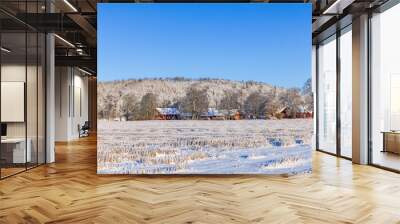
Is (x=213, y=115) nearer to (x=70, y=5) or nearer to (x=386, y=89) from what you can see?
(x=70, y=5)

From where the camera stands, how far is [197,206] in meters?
4.46

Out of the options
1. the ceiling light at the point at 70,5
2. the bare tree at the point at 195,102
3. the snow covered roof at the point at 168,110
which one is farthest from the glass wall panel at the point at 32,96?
the bare tree at the point at 195,102

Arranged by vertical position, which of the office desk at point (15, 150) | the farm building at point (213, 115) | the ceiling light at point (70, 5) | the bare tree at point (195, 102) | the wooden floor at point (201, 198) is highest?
the ceiling light at point (70, 5)

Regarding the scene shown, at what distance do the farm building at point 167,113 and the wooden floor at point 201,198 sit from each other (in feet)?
3.41

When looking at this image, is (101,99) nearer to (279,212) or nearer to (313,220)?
(279,212)

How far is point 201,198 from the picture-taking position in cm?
487

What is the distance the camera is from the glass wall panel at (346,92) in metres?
8.70

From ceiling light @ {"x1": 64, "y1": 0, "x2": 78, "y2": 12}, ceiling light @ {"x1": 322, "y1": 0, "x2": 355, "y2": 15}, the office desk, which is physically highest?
ceiling light @ {"x1": 64, "y1": 0, "x2": 78, "y2": 12}

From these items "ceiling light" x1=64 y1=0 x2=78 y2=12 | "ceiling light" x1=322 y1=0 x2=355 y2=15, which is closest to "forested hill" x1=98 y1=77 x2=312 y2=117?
"ceiling light" x1=322 y1=0 x2=355 y2=15

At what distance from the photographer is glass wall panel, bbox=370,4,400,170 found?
7.00 meters

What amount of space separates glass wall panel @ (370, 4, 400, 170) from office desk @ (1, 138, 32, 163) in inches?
270

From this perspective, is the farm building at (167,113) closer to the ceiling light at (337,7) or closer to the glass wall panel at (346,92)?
the ceiling light at (337,7)

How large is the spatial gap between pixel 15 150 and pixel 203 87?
3.55 metres

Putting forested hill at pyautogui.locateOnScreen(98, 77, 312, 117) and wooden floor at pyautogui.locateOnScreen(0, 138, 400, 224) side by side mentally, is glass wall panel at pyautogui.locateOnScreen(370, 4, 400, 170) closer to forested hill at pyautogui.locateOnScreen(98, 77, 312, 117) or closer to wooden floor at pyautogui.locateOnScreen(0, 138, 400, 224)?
wooden floor at pyautogui.locateOnScreen(0, 138, 400, 224)
